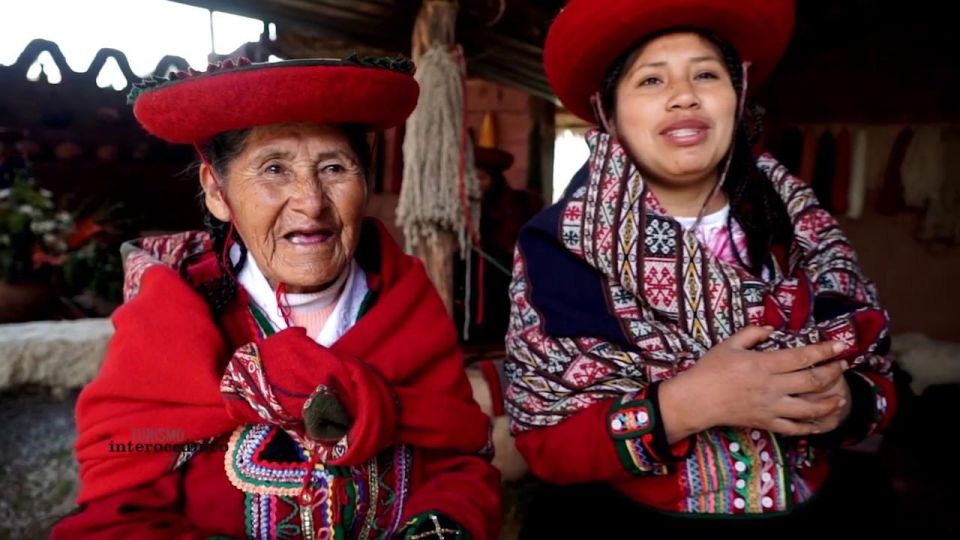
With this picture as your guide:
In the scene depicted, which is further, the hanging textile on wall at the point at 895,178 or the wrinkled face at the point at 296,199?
the hanging textile on wall at the point at 895,178

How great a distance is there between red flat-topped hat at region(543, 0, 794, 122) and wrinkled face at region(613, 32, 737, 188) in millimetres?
45

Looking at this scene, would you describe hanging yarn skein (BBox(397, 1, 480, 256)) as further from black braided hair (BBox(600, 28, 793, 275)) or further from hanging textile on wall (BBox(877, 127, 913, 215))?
hanging textile on wall (BBox(877, 127, 913, 215))

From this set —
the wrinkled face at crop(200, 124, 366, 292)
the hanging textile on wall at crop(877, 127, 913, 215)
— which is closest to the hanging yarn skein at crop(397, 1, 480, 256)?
the wrinkled face at crop(200, 124, 366, 292)

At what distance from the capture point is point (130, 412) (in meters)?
1.25

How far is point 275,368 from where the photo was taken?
3.88 ft

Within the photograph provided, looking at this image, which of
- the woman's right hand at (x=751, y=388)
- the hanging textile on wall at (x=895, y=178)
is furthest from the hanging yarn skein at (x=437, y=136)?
the hanging textile on wall at (x=895, y=178)

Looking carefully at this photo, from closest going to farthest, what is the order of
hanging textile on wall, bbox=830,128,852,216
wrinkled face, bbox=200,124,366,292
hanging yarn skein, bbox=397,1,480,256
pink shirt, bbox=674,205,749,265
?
1. wrinkled face, bbox=200,124,366,292
2. pink shirt, bbox=674,205,749,265
3. hanging yarn skein, bbox=397,1,480,256
4. hanging textile on wall, bbox=830,128,852,216

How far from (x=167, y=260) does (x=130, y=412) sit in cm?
34

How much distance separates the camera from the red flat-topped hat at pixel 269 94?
1.17 m

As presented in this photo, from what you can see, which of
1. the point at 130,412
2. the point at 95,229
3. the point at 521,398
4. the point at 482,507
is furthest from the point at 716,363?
the point at 95,229

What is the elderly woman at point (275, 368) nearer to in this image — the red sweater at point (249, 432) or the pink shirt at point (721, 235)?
the red sweater at point (249, 432)

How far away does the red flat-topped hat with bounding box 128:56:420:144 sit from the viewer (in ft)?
3.84

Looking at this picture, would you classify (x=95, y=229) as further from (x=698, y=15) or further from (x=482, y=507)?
(x=698, y=15)

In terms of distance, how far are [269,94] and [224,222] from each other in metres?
0.39
